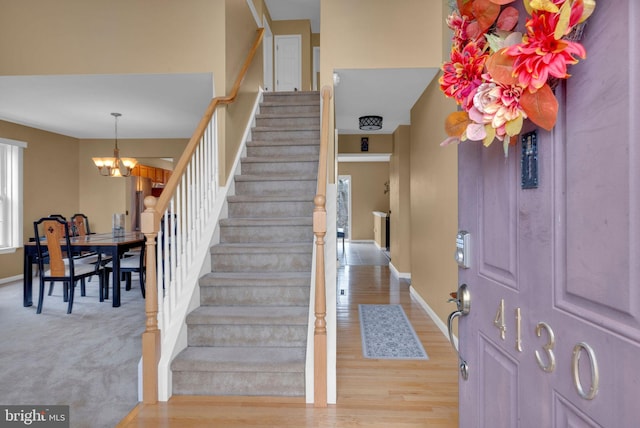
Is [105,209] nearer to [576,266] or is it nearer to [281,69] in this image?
[281,69]

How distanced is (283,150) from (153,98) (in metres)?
1.89

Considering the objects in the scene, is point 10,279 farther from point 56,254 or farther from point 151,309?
point 151,309

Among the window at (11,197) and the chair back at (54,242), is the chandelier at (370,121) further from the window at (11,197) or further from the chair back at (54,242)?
the window at (11,197)

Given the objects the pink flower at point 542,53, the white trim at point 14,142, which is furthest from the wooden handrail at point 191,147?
the white trim at point 14,142

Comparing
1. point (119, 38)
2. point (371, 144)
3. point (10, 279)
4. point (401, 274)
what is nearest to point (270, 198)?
point (119, 38)

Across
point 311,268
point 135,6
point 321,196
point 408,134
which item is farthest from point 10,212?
point 408,134

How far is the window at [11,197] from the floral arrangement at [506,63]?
23.0 feet

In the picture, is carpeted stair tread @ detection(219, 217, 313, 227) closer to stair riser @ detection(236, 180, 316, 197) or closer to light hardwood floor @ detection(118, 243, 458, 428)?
stair riser @ detection(236, 180, 316, 197)

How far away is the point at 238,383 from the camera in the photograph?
215cm

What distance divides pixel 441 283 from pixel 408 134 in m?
2.95

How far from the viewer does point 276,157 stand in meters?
3.88

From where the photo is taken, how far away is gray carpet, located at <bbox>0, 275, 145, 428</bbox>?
2150 mm

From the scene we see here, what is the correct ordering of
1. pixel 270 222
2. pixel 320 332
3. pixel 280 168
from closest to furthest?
pixel 320 332
pixel 270 222
pixel 280 168

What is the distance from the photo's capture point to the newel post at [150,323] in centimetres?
205
